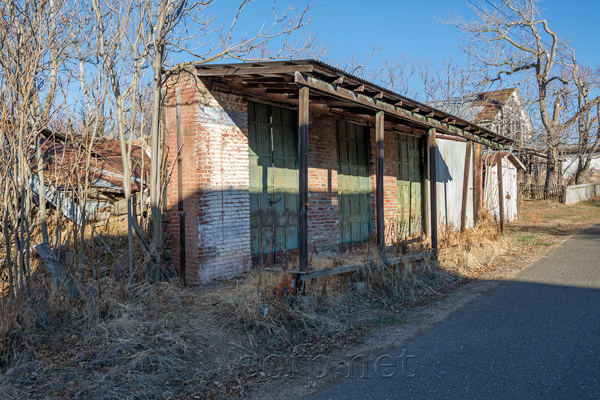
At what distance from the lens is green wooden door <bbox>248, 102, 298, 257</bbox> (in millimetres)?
7570

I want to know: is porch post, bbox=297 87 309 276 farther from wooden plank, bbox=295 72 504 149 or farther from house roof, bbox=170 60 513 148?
house roof, bbox=170 60 513 148

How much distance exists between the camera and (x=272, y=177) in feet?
26.0

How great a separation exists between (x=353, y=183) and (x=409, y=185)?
8.96 feet

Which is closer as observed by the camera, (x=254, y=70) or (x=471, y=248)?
(x=254, y=70)

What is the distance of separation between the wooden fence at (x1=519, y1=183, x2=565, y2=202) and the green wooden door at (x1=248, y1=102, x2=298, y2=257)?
20083 mm

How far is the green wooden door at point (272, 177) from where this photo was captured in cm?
757

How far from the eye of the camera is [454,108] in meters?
21.8

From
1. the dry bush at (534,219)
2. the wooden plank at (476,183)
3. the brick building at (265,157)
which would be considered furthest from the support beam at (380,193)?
the dry bush at (534,219)

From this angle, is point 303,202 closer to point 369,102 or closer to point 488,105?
point 369,102

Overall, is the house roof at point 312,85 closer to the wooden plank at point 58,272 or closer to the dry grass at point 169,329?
the dry grass at point 169,329

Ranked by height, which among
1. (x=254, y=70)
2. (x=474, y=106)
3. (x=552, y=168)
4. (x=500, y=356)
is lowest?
(x=500, y=356)

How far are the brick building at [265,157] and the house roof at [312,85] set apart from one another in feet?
0.06

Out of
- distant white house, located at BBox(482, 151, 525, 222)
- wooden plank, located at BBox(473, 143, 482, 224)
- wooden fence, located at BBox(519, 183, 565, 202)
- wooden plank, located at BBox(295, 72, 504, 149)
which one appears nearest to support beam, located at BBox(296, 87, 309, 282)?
wooden plank, located at BBox(295, 72, 504, 149)

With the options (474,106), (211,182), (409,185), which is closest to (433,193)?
(409,185)
